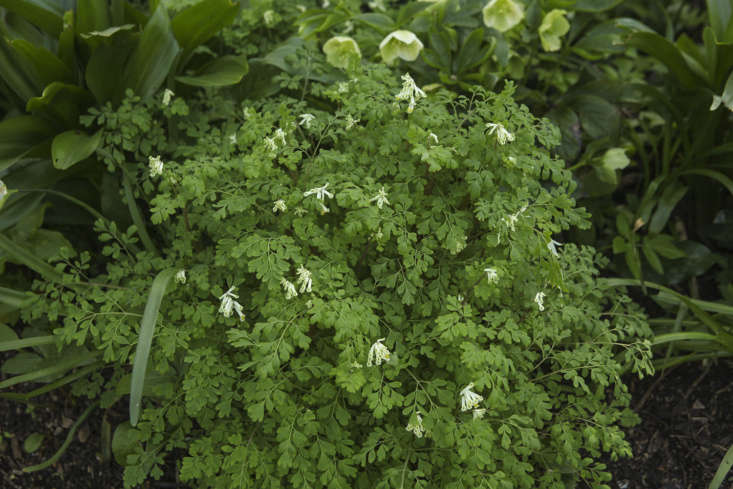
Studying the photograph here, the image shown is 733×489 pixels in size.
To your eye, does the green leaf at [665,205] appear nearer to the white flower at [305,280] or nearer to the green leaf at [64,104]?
the white flower at [305,280]

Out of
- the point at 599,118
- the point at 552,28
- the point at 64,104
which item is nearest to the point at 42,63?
the point at 64,104

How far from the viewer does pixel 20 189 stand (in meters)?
2.07

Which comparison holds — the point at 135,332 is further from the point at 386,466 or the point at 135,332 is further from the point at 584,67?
the point at 584,67

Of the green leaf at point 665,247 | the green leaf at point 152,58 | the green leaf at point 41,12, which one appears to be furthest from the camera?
the green leaf at point 665,247

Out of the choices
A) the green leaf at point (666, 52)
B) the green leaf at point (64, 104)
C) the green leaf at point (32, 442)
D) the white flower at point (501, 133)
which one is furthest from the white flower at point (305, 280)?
the green leaf at point (666, 52)

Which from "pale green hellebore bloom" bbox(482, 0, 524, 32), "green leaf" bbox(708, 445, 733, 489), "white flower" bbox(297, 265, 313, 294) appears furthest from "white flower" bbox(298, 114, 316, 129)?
"green leaf" bbox(708, 445, 733, 489)

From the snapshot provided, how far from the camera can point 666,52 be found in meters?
2.31

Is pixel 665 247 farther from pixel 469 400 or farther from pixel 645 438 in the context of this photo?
pixel 469 400

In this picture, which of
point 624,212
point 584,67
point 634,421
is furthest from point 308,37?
point 634,421

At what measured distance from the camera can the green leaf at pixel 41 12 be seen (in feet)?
6.52

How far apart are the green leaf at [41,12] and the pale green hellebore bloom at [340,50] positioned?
1.00 metres

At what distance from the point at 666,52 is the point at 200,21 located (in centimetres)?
188

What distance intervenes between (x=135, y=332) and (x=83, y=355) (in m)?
0.39

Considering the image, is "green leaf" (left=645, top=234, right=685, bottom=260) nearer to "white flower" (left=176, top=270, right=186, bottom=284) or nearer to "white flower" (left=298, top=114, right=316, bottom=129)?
"white flower" (left=298, top=114, right=316, bottom=129)
